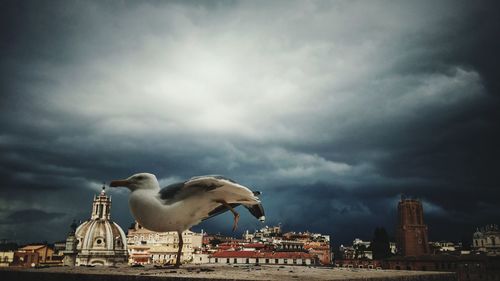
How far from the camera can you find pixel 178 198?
5.20 meters

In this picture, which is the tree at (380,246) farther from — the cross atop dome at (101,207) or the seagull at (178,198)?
the seagull at (178,198)

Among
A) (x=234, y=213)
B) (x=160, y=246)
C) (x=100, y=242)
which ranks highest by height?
(x=234, y=213)

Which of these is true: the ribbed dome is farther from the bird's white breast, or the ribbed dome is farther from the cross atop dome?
the bird's white breast

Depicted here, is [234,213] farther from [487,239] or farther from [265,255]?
[487,239]

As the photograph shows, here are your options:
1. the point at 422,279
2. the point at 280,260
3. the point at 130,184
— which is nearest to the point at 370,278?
the point at 422,279

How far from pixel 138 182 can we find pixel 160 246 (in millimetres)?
79357

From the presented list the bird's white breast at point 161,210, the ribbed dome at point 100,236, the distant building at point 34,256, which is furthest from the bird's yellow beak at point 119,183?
the ribbed dome at point 100,236

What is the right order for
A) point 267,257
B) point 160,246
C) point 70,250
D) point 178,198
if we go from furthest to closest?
point 160,246 < point 70,250 < point 267,257 < point 178,198

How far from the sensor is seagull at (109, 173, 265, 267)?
201 inches

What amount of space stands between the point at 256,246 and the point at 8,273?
6974cm

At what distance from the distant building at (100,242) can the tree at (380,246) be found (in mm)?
52309

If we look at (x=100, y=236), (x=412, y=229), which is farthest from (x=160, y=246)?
(x=412, y=229)

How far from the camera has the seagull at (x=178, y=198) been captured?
16.8 ft

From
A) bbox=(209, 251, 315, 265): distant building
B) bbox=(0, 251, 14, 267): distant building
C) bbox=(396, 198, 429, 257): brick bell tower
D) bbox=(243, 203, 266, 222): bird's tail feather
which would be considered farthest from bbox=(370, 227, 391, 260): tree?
bbox=(243, 203, 266, 222): bird's tail feather
